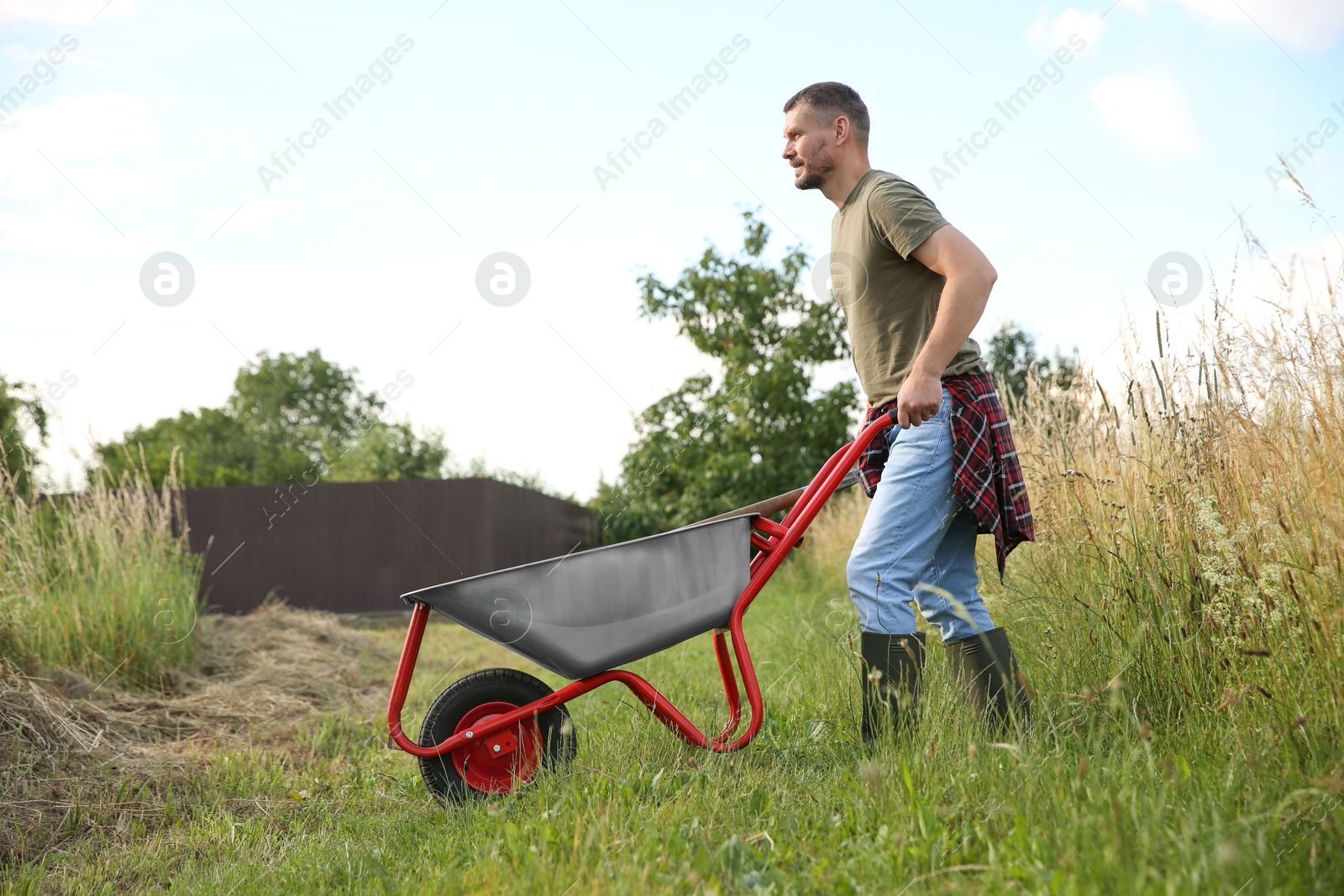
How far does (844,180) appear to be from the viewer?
7.98ft

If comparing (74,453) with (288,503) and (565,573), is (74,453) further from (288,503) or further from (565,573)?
(288,503)

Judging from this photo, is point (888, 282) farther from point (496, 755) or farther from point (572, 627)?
point (496, 755)

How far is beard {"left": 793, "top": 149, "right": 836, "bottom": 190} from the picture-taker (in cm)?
241

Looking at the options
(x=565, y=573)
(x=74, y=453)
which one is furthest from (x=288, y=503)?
(x=565, y=573)

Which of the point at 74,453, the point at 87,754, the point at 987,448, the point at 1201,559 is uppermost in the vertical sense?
the point at 74,453

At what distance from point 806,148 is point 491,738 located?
1.72m

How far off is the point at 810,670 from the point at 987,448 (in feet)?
4.97

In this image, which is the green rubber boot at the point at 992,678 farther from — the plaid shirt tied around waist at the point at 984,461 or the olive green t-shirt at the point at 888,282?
the olive green t-shirt at the point at 888,282

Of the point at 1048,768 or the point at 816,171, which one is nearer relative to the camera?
the point at 1048,768

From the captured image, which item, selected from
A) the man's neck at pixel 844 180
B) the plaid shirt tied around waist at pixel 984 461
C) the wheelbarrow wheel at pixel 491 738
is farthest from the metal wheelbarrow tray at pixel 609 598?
the man's neck at pixel 844 180

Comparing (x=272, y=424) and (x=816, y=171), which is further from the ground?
(x=272, y=424)

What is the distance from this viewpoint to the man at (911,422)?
2.12 m

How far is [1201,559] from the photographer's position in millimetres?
2098

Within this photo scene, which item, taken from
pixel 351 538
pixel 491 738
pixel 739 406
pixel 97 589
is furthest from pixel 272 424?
pixel 491 738
